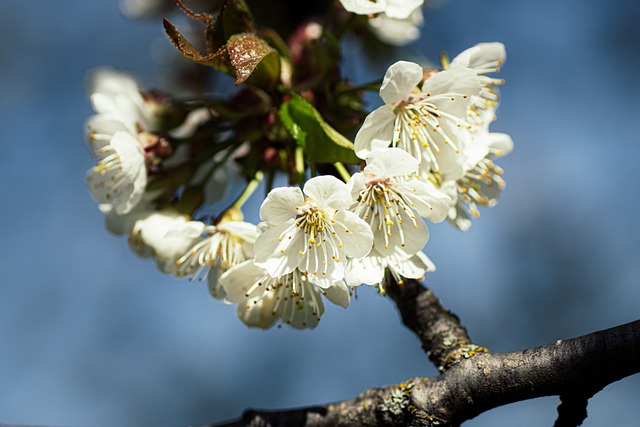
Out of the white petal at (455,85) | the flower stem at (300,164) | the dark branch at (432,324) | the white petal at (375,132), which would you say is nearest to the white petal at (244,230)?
the flower stem at (300,164)

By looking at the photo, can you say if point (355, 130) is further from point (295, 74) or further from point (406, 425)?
point (406, 425)

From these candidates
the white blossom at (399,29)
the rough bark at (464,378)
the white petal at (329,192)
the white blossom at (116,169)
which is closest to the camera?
the rough bark at (464,378)

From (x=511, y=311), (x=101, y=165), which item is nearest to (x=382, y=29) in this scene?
(x=101, y=165)

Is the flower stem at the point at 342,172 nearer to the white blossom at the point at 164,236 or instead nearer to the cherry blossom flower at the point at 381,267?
the cherry blossom flower at the point at 381,267

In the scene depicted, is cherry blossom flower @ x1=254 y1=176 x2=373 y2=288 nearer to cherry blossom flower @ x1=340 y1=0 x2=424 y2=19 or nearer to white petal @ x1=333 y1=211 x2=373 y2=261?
white petal @ x1=333 y1=211 x2=373 y2=261

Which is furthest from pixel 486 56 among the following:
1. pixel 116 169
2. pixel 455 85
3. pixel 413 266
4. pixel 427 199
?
pixel 116 169

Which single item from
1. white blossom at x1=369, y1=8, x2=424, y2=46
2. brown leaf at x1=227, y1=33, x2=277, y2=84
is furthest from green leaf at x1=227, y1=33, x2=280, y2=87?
white blossom at x1=369, y1=8, x2=424, y2=46
